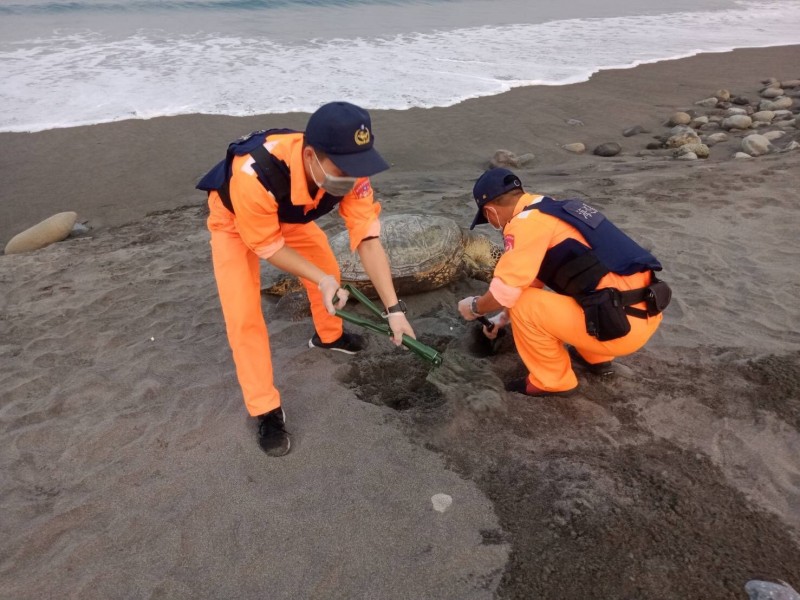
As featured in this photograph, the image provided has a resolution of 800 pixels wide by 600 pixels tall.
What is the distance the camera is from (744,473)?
7.36 feet

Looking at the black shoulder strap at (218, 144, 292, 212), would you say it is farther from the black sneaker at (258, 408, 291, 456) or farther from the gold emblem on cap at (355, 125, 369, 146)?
the black sneaker at (258, 408, 291, 456)

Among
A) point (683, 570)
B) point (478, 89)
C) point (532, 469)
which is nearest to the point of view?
point (683, 570)

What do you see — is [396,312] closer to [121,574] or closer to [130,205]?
[121,574]

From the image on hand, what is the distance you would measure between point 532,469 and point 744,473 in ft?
2.87

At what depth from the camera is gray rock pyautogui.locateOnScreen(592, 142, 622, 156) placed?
6586mm

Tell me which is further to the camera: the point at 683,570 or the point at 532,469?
the point at 532,469

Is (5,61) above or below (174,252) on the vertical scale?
above

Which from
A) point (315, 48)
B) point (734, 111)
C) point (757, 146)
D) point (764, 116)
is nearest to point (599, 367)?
point (757, 146)

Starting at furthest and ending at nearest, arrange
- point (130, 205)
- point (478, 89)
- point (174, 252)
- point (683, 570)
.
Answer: point (478, 89), point (130, 205), point (174, 252), point (683, 570)

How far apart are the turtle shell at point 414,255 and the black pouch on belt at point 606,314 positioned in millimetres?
1518

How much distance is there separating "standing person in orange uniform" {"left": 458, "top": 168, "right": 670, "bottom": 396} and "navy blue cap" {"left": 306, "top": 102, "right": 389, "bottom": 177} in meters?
0.65

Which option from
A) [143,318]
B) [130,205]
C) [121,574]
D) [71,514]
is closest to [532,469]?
[121,574]

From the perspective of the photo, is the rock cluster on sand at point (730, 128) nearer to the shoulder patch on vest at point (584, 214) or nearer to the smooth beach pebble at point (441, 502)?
the shoulder patch on vest at point (584, 214)

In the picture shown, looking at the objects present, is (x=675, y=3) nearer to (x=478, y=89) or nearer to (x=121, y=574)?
(x=478, y=89)
